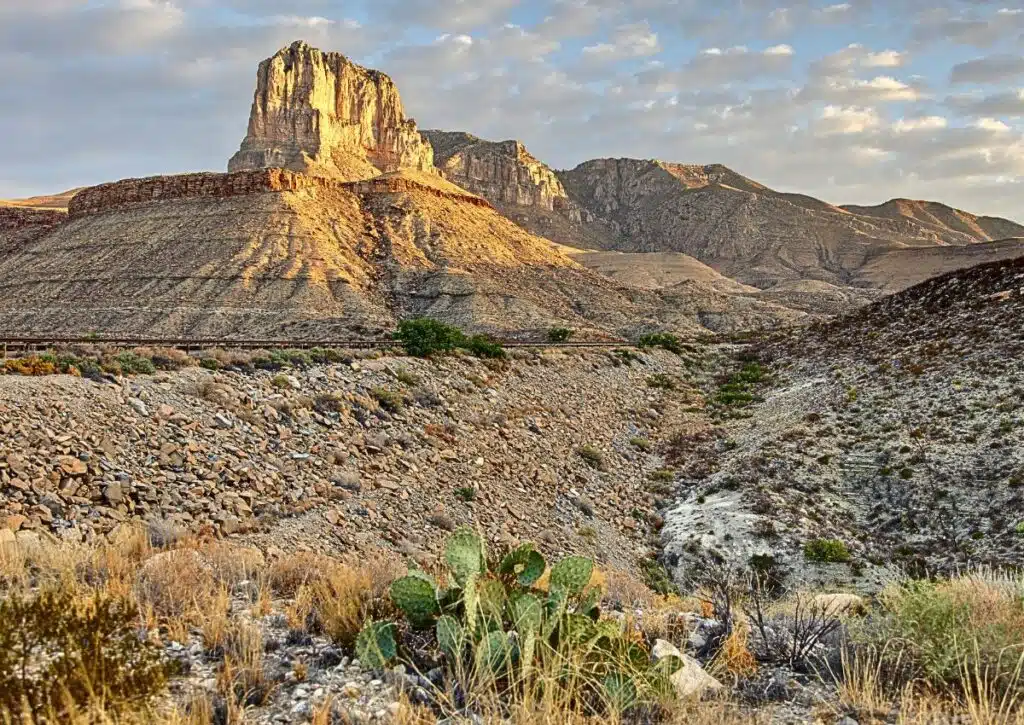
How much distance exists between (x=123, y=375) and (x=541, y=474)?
1055cm

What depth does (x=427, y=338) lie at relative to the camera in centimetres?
2625

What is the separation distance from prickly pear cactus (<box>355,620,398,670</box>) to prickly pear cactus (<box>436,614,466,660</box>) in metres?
0.39

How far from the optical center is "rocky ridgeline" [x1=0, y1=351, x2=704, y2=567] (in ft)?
34.6

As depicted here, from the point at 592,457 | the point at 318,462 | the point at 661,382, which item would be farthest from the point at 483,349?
the point at 318,462

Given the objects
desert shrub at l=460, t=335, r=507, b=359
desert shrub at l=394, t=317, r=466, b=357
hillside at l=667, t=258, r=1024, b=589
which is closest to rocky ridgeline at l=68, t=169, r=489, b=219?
desert shrub at l=394, t=317, r=466, b=357

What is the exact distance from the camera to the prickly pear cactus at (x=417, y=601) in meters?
4.80

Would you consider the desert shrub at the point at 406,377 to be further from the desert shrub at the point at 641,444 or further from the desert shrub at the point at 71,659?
the desert shrub at the point at 71,659

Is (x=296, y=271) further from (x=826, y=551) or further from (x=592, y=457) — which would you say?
(x=826, y=551)

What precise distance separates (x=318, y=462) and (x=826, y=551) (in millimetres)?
10937

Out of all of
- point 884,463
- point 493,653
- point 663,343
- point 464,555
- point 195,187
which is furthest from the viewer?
point 195,187

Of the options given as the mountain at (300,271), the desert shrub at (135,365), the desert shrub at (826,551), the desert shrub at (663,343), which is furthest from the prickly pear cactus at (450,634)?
the mountain at (300,271)

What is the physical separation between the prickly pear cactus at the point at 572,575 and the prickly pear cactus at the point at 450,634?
933 millimetres

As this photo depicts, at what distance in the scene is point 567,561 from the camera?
5.19 m

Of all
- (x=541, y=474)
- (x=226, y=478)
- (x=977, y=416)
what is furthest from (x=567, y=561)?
(x=977, y=416)
